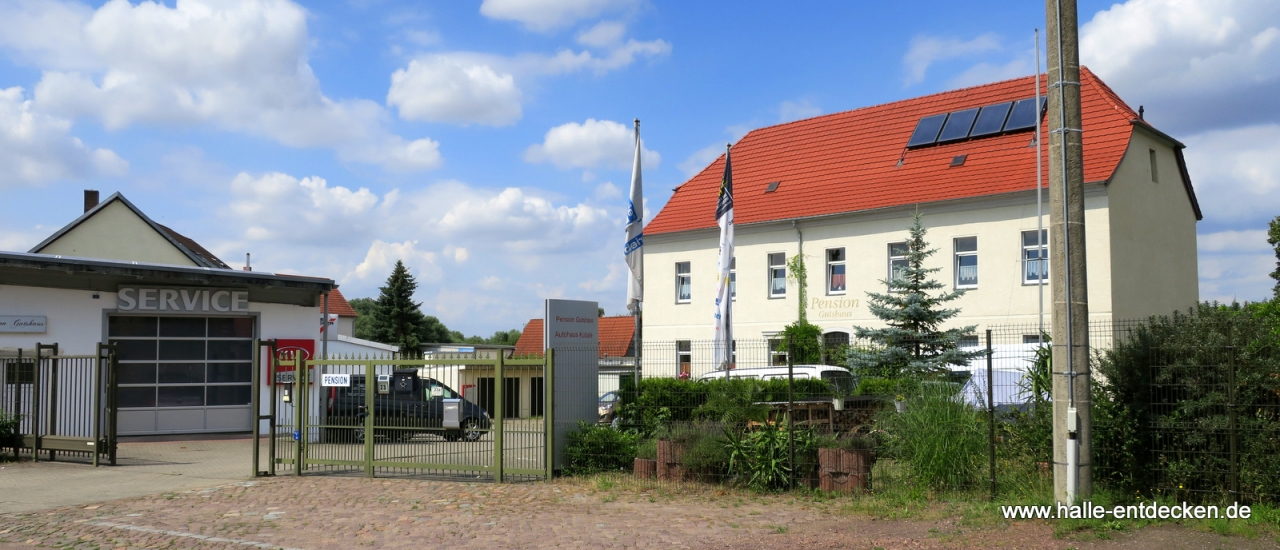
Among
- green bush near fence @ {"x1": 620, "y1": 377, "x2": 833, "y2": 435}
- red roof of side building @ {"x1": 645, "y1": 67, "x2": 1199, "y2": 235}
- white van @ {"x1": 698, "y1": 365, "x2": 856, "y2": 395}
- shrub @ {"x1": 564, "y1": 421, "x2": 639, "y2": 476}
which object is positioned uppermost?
red roof of side building @ {"x1": 645, "y1": 67, "x2": 1199, "y2": 235}

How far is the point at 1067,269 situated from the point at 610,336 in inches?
1781

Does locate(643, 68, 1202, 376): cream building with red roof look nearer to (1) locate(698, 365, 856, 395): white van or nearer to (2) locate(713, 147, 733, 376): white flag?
(1) locate(698, 365, 856, 395): white van

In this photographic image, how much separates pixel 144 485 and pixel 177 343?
8735 millimetres

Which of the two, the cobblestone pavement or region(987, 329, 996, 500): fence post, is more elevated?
region(987, 329, 996, 500): fence post

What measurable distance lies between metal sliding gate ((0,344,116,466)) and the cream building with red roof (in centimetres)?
2256

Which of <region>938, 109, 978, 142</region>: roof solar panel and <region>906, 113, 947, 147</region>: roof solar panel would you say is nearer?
<region>938, 109, 978, 142</region>: roof solar panel

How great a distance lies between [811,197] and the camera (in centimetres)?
3588

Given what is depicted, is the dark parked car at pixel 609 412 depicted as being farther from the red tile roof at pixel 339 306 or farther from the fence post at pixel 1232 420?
the red tile roof at pixel 339 306

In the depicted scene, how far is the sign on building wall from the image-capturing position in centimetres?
1927

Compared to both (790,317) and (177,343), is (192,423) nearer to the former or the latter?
(177,343)

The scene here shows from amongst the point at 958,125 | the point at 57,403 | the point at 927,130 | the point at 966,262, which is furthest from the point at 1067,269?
the point at 927,130

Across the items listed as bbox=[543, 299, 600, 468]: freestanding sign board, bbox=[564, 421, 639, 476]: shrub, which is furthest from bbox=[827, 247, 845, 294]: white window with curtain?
bbox=[564, 421, 639, 476]: shrub

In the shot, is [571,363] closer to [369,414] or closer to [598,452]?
[598,452]

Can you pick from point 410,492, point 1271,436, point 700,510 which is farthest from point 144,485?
point 1271,436
